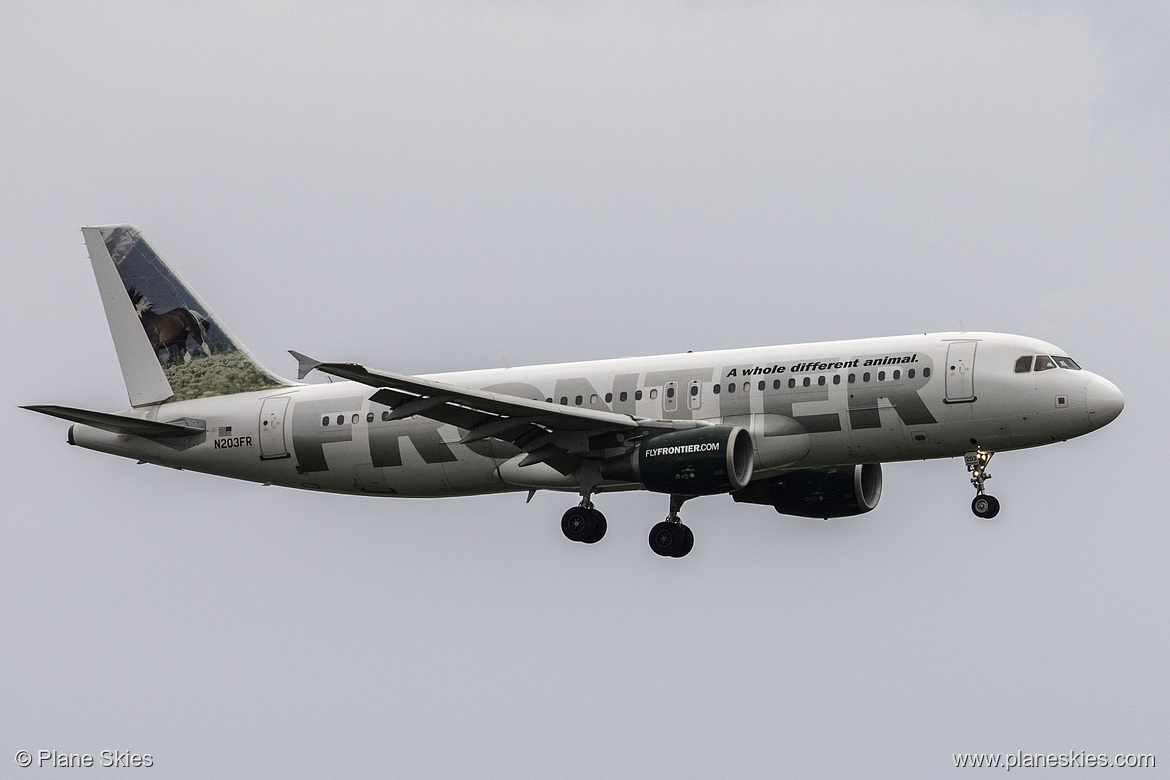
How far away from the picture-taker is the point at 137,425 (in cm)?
4656

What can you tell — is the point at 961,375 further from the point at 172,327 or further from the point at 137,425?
the point at 172,327

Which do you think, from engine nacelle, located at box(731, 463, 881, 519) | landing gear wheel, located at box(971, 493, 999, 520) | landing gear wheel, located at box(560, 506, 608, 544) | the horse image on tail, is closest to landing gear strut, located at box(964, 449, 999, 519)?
landing gear wheel, located at box(971, 493, 999, 520)

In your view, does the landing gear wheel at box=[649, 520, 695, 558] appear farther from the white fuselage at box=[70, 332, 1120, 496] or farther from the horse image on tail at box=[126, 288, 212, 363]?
the horse image on tail at box=[126, 288, 212, 363]

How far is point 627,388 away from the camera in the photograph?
1722 inches

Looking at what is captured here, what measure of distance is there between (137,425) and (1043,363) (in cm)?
2444

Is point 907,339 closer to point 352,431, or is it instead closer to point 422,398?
point 422,398

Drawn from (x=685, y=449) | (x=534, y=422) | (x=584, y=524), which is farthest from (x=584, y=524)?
(x=685, y=449)

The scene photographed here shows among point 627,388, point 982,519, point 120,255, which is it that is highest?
point 120,255

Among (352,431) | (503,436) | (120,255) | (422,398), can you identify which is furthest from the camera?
(120,255)

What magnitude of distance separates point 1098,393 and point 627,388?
11810 mm

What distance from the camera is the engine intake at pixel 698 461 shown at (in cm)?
4003

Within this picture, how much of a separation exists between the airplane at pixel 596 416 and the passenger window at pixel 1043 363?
58 millimetres

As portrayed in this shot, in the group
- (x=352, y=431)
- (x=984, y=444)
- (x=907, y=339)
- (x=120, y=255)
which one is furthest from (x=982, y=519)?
(x=120, y=255)

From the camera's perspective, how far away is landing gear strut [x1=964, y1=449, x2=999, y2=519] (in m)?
40.6
